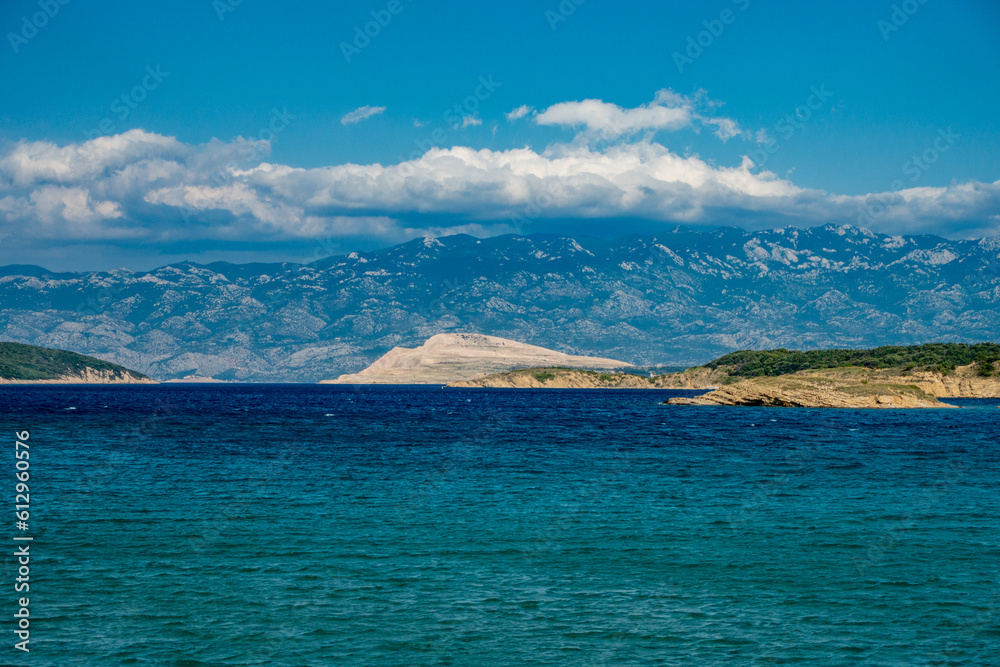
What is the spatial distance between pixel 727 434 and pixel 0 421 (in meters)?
90.8

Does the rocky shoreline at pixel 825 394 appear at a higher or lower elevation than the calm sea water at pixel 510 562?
lower

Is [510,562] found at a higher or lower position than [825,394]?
higher

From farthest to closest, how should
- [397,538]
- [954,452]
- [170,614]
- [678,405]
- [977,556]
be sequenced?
[678,405] < [954,452] < [397,538] < [977,556] < [170,614]

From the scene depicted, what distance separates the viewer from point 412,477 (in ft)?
175

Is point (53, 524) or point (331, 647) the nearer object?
point (331, 647)

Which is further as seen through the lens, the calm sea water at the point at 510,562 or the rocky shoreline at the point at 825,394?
the rocky shoreline at the point at 825,394

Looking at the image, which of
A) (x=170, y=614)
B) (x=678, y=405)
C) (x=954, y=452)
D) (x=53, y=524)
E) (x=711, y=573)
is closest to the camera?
(x=170, y=614)

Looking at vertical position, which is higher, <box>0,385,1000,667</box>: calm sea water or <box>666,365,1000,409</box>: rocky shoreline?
<box>0,385,1000,667</box>: calm sea water

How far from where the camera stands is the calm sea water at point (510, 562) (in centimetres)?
2153

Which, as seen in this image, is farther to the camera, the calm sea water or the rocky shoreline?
the rocky shoreline

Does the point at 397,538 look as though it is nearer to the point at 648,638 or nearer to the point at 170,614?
the point at 170,614

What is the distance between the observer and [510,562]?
97.9 feet

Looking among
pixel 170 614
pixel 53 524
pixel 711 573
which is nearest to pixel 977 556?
pixel 711 573

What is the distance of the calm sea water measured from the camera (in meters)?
21.5
